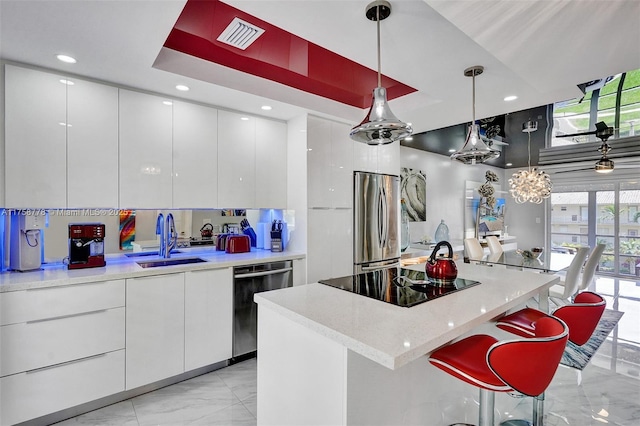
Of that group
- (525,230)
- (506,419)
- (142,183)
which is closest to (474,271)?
(506,419)

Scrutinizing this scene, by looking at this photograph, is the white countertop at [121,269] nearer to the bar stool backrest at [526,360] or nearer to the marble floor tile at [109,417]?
the marble floor tile at [109,417]

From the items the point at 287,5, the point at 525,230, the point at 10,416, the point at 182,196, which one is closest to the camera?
the point at 287,5

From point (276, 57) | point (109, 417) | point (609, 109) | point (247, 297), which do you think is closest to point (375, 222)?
point (247, 297)

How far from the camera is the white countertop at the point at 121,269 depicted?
78.4 inches

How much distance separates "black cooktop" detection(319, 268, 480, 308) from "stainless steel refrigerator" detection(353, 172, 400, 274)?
4.30ft

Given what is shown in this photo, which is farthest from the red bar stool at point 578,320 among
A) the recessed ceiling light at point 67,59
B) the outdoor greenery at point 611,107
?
the outdoor greenery at point 611,107

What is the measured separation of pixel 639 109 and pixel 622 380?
5840 millimetres

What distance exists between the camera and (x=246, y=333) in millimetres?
2914

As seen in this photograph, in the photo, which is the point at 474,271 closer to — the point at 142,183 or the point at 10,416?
the point at 142,183

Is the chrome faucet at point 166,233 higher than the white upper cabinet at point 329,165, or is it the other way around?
the white upper cabinet at point 329,165

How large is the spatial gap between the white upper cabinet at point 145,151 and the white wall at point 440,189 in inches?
150

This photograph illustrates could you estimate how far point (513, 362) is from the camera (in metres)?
1.25

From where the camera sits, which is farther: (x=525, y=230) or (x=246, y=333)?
(x=525, y=230)

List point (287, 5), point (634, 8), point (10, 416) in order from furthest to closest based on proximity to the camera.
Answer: point (10, 416)
point (287, 5)
point (634, 8)
